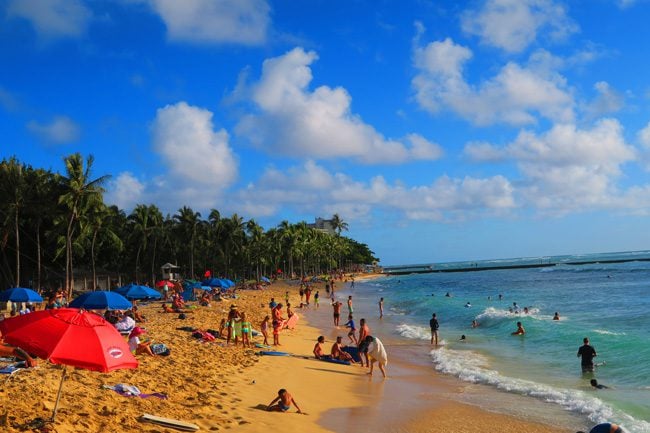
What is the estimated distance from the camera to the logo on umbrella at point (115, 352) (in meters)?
5.80

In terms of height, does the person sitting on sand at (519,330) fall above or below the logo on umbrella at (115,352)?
below

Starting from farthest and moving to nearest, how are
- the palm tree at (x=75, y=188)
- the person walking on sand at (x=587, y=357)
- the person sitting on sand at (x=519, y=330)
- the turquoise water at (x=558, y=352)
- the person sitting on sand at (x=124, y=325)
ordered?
1. the palm tree at (x=75, y=188)
2. the person sitting on sand at (x=519, y=330)
3. the person walking on sand at (x=587, y=357)
4. the person sitting on sand at (x=124, y=325)
5. the turquoise water at (x=558, y=352)

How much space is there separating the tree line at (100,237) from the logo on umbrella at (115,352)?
31114 millimetres

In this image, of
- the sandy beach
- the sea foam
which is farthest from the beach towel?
the sea foam

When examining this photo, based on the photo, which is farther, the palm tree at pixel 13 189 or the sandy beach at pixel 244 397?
the palm tree at pixel 13 189

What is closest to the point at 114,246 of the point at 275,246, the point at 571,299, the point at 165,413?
the point at 275,246

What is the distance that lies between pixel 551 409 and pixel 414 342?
10.7 m

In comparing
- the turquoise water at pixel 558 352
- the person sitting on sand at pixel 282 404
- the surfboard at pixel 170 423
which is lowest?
the turquoise water at pixel 558 352

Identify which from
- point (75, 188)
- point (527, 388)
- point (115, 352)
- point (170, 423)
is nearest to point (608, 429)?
point (115, 352)

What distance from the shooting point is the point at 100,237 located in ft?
166

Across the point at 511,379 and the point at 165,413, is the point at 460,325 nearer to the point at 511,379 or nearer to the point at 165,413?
the point at 511,379

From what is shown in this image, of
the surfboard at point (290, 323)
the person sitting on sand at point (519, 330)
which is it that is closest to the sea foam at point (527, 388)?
the person sitting on sand at point (519, 330)

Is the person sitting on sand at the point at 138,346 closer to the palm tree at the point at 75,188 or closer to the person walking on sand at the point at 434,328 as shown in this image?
the person walking on sand at the point at 434,328

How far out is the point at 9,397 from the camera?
7.43 m
